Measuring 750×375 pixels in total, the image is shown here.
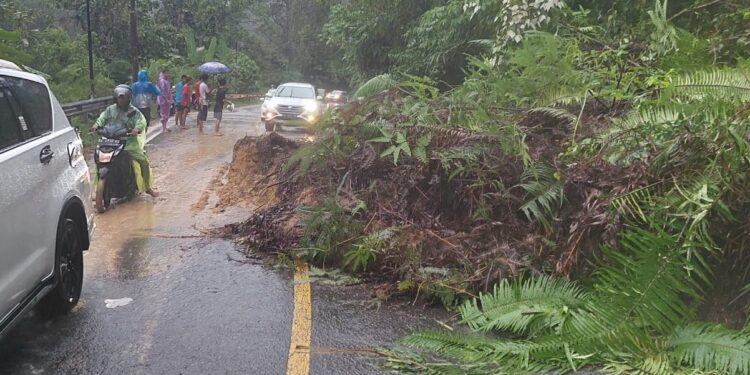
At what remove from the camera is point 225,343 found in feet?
14.8

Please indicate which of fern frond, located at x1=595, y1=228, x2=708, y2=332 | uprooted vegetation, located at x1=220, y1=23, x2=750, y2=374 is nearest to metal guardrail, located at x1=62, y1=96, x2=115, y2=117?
uprooted vegetation, located at x1=220, y1=23, x2=750, y2=374

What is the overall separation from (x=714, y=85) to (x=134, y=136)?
7.46 metres

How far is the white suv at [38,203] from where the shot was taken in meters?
3.96

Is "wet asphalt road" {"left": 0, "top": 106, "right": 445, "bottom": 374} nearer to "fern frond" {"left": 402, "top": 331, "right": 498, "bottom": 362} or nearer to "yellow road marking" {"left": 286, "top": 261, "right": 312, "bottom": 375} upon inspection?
"yellow road marking" {"left": 286, "top": 261, "right": 312, "bottom": 375}

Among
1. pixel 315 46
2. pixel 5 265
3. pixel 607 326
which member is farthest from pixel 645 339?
pixel 315 46

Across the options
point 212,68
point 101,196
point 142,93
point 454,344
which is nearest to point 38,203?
point 454,344

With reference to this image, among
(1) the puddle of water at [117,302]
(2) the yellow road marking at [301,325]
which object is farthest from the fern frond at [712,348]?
(1) the puddle of water at [117,302]

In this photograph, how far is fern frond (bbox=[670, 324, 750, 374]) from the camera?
11.4 ft

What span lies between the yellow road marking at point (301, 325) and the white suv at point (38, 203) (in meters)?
1.66

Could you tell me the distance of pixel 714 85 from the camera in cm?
526

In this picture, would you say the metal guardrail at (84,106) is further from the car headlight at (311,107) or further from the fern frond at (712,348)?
the fern frond at (712,348)

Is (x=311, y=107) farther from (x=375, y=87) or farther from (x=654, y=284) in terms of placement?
(x=654, y=284)

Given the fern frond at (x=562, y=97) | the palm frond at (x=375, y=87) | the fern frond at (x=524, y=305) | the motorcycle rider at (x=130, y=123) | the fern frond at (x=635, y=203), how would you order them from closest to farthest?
1. the fern frond at (x=524, y=305)
2. the fern frond at (x=635, y=203)
3. the fern frond at (x=562, y=97)
4. the palm frond at (x=375, y=87)
5. the motorcycle rider at (x=130, y=123)

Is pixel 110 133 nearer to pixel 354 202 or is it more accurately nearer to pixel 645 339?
pixel 354 202
